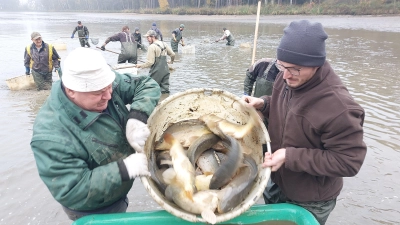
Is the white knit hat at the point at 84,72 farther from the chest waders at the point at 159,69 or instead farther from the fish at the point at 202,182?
Answer: the chest waders at the point at 159,69

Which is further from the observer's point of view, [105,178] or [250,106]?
[250,106]

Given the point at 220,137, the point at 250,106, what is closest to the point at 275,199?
the point at 220,137

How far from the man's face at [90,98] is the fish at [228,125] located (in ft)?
2.93

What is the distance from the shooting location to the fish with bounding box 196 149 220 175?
2.54m

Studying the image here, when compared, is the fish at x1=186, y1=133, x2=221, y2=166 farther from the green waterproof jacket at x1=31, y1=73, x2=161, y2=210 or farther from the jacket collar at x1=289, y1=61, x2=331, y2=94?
the jacket collar at x1=289, y1=61, x2=331, y2=94

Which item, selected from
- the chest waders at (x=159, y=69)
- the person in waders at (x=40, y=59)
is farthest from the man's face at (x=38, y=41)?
the chest waders at (x=159, y=69)

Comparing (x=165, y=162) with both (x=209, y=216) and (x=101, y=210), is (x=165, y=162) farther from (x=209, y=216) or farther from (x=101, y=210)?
(x=209, y=216)

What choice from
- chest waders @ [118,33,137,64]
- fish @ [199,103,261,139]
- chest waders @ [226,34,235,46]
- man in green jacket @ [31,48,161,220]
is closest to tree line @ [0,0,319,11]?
chest waders @ [226,34,235,46]

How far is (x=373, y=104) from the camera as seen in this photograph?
7.52m

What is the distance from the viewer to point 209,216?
1.79 metres

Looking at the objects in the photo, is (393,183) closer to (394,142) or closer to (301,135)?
(394,142)

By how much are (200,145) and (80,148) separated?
3.02ft

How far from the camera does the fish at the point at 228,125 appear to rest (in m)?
2.39

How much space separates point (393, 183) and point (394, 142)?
145 centimetres
